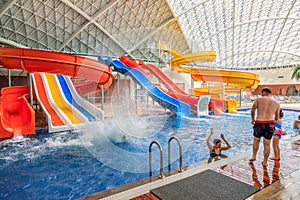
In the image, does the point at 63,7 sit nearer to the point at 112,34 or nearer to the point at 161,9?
the point at 112,34

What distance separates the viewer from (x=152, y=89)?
32.0 ft

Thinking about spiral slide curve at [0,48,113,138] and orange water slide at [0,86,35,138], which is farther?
orange water slide at [0,86,35,138]

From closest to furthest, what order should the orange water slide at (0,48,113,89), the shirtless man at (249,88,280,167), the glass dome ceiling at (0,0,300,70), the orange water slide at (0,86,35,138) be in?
the shirtless man at (249,88,280,167), the orange water slide at (0,48,113,89), the orange water slide at (0,86,35,138), the glass dome ceiling at (0,0,300,70)

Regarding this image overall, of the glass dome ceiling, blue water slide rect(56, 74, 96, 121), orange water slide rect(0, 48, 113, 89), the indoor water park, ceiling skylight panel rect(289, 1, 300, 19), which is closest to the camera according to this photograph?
the indoor water park

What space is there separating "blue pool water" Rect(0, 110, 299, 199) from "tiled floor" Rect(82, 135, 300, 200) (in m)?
0.85

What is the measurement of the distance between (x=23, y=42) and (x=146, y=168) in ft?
53.2

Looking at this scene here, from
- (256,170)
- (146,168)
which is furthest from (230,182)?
(146,168)

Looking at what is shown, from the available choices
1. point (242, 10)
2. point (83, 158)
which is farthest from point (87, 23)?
point (242, 10)

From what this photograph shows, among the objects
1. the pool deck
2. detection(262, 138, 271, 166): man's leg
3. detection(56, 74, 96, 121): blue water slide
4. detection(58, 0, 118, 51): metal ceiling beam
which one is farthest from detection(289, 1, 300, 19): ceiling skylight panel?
detection(262, 138, 271, 166): man's leg

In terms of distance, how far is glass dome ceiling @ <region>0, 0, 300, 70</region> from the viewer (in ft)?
47.6

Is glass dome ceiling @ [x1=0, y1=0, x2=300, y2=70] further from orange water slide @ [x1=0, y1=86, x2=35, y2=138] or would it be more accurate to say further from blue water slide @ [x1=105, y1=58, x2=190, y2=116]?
orange water slide @ [x1=0, y1=86, x2=35, y2=138]

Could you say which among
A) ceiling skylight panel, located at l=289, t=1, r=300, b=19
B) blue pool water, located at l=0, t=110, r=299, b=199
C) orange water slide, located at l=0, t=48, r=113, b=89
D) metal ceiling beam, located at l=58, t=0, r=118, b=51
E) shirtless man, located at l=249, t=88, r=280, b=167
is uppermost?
ceiling skylight panel, located at l=289, t=1, r=300, b=19

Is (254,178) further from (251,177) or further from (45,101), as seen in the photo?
(45,101)

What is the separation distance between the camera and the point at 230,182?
8.43ft
